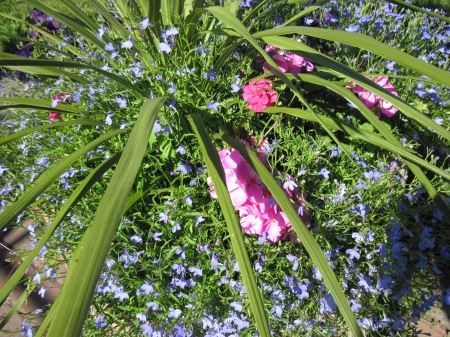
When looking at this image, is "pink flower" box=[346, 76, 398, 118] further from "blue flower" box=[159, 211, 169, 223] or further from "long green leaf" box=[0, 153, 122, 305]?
"long green leaf" box=[0, 153, 122, 305]

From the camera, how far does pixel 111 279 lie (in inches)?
48.3

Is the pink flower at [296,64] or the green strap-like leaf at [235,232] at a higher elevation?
the pink flower at [296,64]

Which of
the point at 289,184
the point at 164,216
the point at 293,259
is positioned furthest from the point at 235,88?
the point at 293,259

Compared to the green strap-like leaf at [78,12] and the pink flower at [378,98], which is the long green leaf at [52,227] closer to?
the green strap-like leaf at [78,12]

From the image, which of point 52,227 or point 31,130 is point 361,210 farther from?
point 31,130

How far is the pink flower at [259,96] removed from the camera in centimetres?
130

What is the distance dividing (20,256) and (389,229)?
1355 millimetres

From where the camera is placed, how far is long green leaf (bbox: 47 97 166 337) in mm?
508

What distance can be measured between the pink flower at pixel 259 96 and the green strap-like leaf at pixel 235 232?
0.31m

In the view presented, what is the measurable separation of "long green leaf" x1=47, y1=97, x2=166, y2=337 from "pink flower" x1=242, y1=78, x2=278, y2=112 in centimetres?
65

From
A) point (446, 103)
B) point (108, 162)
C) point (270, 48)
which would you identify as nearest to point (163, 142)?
point (108, 162)

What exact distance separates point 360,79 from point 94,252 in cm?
84

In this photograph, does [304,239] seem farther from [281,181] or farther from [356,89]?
[356,89]

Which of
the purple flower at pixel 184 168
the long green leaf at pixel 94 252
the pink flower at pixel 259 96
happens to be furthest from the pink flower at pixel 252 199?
the long green leaf at pixel 94 252
